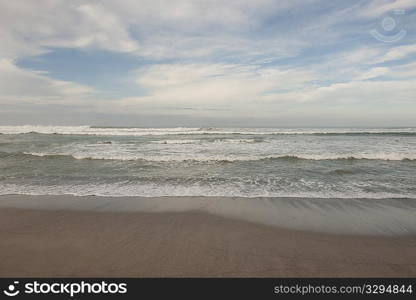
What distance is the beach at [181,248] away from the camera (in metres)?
2.63

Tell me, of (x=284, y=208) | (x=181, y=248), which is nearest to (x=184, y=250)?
(x=181, y=248)

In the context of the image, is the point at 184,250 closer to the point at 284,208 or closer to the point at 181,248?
the point at 181,248

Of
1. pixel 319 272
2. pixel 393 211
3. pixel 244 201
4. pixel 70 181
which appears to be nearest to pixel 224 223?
pixel 244 201

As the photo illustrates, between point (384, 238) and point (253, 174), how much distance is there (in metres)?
4.73

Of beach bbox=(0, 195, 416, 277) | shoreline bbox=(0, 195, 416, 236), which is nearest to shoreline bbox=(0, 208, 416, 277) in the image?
beach bbox=(0, 195, 416, 277)

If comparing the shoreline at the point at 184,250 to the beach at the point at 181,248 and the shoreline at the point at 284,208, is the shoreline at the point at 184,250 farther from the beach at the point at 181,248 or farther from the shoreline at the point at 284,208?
the shoreline at the point at 284,208

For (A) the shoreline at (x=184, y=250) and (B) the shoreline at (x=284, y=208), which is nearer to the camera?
(A) the shoreline at (x=184, y=250)

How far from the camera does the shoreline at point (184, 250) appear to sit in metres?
2.63

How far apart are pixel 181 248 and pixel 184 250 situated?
0.07 metres

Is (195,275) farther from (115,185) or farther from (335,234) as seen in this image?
(115,185)

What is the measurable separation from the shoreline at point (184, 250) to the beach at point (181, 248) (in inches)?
0.5

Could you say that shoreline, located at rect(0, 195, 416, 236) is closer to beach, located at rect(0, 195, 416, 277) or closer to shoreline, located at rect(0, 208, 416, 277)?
beach, located at rect(0, 195, 416, 277)

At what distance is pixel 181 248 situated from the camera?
313cm

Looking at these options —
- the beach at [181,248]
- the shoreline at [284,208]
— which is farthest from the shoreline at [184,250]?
the shoreline at [284,208]
